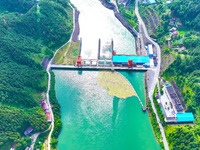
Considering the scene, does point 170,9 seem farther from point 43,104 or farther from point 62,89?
point 43,104

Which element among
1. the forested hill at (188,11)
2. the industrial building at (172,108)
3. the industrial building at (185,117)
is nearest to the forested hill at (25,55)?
the industrial building at (172,108)

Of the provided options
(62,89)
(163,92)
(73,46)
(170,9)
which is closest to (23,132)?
(62,89)

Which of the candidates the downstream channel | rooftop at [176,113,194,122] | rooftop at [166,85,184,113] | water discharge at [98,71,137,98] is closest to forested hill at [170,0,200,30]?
the downstream channel

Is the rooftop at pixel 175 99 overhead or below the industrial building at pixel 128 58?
below

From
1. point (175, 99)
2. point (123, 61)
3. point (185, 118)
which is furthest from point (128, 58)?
→ point (185, 118)

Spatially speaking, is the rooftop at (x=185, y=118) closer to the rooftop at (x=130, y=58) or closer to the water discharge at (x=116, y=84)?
the water discharge at (x=116, y=84)
